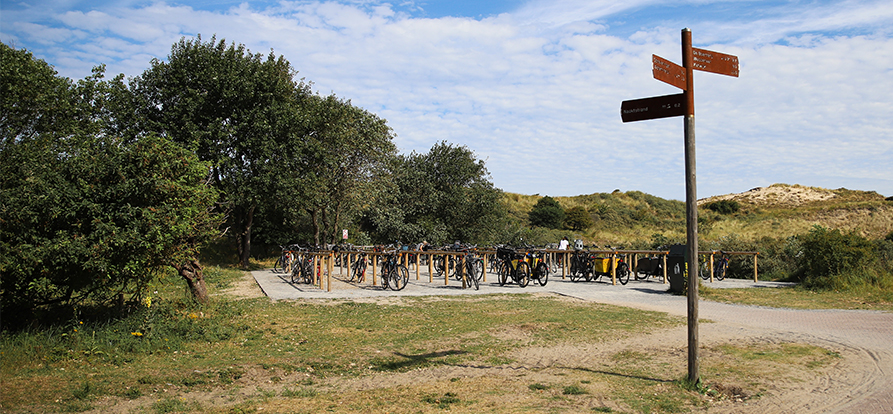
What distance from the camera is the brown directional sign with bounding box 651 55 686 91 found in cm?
512

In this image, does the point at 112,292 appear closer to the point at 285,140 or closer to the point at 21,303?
the point at 21,303

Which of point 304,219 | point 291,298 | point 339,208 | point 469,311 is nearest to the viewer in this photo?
point 469,311

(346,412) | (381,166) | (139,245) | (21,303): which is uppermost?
(381,166)

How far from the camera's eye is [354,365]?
6.30m

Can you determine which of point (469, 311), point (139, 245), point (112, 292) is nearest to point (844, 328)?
point (469, 311)

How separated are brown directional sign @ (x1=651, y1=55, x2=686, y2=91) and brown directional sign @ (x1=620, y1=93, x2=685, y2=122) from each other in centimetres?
14

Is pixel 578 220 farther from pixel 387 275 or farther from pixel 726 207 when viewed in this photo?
pixel 387 275

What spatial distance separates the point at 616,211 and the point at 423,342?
5683cm

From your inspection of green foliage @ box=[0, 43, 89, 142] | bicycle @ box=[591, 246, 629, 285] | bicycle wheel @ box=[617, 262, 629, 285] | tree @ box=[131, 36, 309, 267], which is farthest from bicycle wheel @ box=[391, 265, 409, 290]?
green foliage @ box=[0, 43, 89, 142]

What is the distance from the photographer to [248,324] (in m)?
8.76

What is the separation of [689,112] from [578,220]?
160 feet

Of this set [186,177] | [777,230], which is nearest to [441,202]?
[777,230]

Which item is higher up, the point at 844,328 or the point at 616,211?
the point at 616,211

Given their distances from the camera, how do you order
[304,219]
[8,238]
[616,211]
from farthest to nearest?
1. [616,211]
2. [304,219]
3. [8,238]
